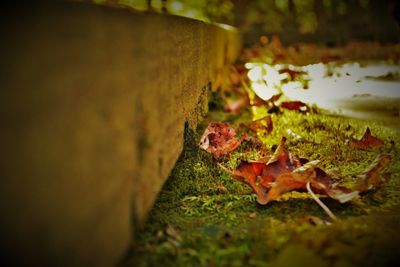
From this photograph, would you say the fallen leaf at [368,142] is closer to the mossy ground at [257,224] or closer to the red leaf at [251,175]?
the mossy ground at [257,224]

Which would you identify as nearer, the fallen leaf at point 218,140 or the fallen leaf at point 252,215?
the fallen leaf at point 252,215

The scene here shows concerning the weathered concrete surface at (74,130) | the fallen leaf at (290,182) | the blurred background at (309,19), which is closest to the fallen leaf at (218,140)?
the fallen leaf at (290,182)

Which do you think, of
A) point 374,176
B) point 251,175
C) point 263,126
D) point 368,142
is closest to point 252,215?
point 251,175

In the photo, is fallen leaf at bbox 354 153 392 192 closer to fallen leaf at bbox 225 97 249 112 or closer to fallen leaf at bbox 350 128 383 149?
fallen leaf at bbox 350 128 383 149

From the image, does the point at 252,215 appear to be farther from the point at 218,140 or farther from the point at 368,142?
the point at 368,142

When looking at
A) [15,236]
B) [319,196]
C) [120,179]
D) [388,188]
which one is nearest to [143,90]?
[120,179]

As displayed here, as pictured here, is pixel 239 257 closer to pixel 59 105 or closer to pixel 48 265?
pixel 48 265
